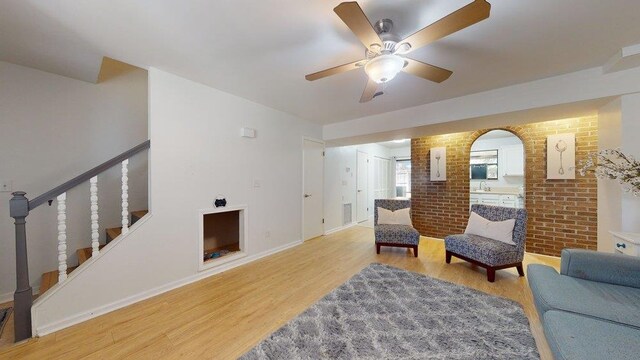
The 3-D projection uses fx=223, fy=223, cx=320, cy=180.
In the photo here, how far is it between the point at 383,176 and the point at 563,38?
5.88 metres

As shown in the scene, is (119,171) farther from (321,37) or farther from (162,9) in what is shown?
(321,37)

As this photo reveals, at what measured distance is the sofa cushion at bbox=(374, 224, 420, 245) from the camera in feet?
11.7

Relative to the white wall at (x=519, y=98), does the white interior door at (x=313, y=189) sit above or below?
below

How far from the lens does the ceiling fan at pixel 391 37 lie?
3.94ft

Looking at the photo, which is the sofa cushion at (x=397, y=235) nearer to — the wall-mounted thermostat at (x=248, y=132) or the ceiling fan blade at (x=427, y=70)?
the ceiling fan blade at (x=427, y=70)

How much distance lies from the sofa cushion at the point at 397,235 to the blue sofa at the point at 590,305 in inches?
64.9

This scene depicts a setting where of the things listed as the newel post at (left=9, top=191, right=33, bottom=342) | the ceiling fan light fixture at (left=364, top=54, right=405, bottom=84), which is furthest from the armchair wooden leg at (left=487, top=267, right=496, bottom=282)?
the newel post at (left=9, top=191, right=33, bottom=342)

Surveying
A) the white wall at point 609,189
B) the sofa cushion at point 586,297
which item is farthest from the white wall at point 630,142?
the sofa cushion at point 586,297

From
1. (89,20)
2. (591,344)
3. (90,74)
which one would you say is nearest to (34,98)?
(90,74)

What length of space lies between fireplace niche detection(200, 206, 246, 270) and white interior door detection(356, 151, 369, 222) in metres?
3.42

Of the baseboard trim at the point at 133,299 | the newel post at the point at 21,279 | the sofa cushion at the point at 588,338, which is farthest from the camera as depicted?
the baseboard trim at the point at 133,299

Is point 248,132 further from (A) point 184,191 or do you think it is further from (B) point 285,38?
(B) point 285,38

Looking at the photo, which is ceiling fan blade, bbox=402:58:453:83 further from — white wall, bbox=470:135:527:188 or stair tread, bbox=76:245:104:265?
white wall, bbox=470:135:527:188

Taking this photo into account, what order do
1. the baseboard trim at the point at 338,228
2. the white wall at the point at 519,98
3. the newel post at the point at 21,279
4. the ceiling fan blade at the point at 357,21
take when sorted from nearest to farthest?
the ceiling fan blade at the point at 357,21 → the newel post at the point at 21,279 → the white wall at the point at 519,98 → the baseboard trim at the point at 338,228
